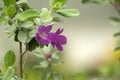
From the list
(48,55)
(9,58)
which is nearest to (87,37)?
(48,55)

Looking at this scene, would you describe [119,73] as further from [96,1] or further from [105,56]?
[105,56]

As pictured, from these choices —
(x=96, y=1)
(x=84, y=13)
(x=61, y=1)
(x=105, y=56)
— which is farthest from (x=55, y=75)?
(x=84, y=13)

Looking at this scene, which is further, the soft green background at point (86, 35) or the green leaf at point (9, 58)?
the soft green background at point (86, 35)

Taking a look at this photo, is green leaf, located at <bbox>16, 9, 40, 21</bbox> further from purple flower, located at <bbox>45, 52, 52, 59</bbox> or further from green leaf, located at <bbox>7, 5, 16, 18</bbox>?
purple flower, located at <bbox>45, 52, 52, 59</bbox>

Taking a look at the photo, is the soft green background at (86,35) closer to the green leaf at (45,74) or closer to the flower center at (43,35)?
the green leaf at (45,74)

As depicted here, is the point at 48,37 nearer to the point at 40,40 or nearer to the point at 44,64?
the point at 40,40

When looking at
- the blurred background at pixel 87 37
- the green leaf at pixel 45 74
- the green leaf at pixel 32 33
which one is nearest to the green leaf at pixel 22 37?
the green leaf at pixel 32 33

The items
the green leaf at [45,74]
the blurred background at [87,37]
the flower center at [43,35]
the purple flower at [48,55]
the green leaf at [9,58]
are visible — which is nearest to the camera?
the flower center at [43,35]
